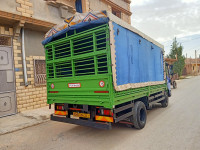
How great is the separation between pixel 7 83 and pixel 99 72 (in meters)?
5.23

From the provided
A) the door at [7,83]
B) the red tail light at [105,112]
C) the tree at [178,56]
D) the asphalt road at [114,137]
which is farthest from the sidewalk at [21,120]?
the tree at [178,56]

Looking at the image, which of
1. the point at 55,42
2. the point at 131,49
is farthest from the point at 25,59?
Answer: the point at 131,49

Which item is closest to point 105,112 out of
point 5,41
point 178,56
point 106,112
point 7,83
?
point 106,112

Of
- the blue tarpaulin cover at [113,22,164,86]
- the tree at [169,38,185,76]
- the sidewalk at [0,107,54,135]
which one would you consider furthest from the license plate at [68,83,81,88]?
the tree at [169,38,185,76]

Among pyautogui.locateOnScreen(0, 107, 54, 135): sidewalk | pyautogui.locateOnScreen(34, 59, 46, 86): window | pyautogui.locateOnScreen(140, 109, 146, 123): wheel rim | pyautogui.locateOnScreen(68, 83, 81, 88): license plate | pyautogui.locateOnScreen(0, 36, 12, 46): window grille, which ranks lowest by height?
pyautogui.locateOnScreen(0, 107, 54, 135): sidewalk

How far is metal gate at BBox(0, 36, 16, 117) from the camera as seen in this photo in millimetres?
6852

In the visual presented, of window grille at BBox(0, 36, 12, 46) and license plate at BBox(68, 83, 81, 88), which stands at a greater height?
window grille at BBox(0, 36, 12, 46)

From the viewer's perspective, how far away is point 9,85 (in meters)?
7.08

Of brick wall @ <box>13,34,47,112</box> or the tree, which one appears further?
the tree

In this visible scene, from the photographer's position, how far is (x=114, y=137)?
4090mm

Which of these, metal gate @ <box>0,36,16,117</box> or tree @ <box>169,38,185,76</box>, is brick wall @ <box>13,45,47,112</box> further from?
tree @ <box>169,38,185,76</box>

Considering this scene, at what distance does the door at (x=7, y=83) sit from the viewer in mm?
6852

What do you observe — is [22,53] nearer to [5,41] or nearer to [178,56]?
[5,41]

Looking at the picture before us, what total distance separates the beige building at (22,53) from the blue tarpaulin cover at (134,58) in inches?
198
